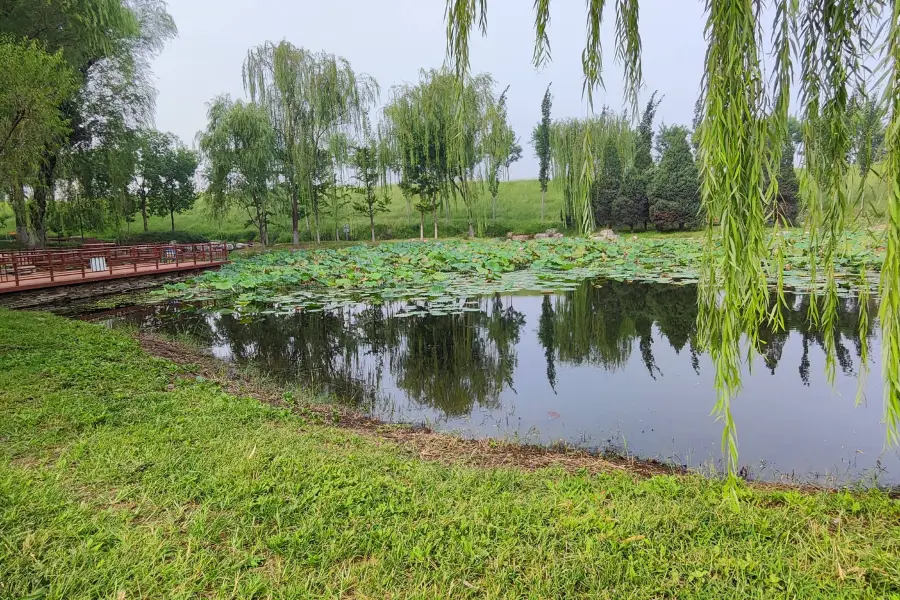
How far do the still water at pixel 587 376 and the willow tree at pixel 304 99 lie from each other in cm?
1325

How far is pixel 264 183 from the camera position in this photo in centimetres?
2130

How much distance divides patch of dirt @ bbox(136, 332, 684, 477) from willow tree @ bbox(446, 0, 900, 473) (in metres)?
1.72

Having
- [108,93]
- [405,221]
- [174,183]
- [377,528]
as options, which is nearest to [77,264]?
[108,93]

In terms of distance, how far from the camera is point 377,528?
2.09 metres

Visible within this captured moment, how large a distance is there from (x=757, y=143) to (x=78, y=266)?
17038 mm

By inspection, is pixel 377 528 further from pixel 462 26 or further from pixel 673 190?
pixel 673 190

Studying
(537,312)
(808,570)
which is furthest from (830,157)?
(537,312)

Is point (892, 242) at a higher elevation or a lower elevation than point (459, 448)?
higher

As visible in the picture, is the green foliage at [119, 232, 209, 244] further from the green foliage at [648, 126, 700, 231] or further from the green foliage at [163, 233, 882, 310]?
the green foliage at [648, 126, 700, 231]

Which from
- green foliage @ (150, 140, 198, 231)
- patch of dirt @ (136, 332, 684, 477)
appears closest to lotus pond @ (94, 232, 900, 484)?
patch of dirt @ (136, 332, 684, 477)

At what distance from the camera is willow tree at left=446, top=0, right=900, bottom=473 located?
1.37 metres

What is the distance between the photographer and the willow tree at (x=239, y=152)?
20.7m

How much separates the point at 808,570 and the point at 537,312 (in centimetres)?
798

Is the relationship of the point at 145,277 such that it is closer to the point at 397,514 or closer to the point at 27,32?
the point at 27,32
